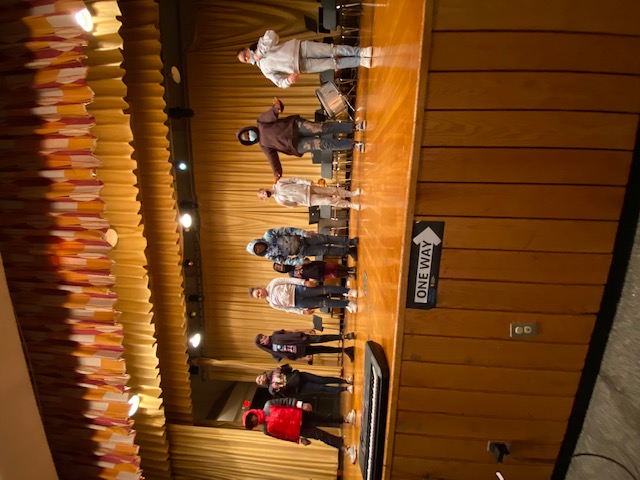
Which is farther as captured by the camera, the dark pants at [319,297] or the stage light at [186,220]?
the stage light at [186,220]

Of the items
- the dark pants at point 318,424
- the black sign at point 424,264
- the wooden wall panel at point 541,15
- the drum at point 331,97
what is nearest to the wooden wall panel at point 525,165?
the black sign at point 424,264

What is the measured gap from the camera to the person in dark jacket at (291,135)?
4177 millimetres

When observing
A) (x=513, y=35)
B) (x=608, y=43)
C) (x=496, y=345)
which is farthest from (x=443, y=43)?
(x=496, y=345)

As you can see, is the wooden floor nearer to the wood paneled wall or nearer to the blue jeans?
the wood paneled wall

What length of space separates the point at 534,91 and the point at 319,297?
363 cm

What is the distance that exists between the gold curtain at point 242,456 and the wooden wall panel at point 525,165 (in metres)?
4.55

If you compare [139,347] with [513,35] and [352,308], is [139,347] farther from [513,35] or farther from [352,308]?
[513,35]

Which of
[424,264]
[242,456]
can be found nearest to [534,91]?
[424,264]

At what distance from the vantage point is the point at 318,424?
4398 mm

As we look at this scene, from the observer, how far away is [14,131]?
3166 millimetres

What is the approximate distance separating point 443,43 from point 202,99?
513cm

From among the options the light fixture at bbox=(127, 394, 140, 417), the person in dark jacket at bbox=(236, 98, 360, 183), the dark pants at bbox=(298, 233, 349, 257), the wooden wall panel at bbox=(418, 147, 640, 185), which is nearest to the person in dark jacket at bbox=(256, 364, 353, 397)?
the light fixture at bbox=(127, 394, 140, 417)

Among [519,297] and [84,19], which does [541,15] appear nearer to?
[519,297]

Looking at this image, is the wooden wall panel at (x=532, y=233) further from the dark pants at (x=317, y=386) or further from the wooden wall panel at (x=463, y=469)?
the dark pants at (x=317, y=386)
